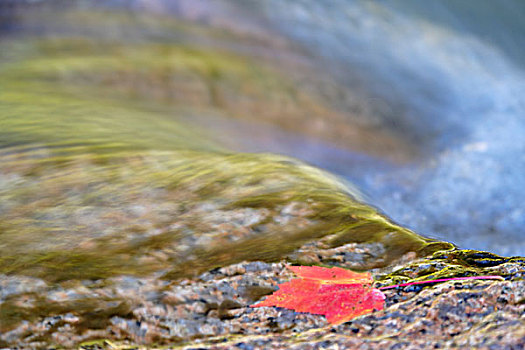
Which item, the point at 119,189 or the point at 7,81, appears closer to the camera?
the point at 119,189

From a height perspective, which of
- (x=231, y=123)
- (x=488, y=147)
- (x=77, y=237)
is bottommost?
(x=77, y=237)

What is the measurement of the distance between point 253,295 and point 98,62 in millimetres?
3145

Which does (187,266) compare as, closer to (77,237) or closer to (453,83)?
(77,237)

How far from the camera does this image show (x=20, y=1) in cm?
484

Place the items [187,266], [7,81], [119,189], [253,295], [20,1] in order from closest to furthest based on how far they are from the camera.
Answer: [253,295] < [187,266] < [119,189] < [7,81] < [20,1]

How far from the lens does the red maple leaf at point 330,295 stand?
5.10 ft

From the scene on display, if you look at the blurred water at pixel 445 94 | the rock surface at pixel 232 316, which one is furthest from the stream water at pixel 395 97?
the rock surface at pixel 232 316

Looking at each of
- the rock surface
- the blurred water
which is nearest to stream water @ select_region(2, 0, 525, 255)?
the blurred water

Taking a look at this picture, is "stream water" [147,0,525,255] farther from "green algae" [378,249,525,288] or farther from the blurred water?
"green algae" [378,249,525,288]

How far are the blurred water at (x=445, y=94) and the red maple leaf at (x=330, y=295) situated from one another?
188cm

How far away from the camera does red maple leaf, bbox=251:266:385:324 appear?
156 centimetres

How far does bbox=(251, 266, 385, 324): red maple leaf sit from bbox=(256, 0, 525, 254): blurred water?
1.88 meters

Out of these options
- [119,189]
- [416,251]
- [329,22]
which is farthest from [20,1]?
[416,251]

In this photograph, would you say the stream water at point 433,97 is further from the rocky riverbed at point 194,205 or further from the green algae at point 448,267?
the green algae at point 448,267
